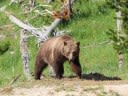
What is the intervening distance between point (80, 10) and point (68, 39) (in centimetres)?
823

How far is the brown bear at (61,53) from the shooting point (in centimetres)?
997

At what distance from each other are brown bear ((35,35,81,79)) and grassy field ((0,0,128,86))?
3.12m

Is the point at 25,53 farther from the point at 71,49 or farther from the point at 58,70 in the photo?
the point at 71,49

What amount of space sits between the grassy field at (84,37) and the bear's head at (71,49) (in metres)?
3.49

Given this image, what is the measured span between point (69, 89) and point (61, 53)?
5.58 ft

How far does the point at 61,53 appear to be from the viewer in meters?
10.2

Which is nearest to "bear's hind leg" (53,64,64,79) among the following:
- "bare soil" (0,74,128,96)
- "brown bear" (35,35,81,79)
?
"brown bear" (35,35,81,79)

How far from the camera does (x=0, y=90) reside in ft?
28.6

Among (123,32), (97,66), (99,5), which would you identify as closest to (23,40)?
(97,66)

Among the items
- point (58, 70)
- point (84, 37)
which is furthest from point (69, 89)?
point (84, 37)

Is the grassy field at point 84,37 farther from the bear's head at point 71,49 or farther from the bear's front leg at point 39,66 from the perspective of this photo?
the bear's head at point 71,49

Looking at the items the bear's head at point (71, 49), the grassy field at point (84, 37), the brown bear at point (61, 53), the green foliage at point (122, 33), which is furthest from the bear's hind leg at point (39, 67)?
the grassy field at point (84, 37)

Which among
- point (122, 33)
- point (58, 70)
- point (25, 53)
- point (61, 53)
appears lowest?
point (58, 70)

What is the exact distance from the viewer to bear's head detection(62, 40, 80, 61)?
9914 millimetres
